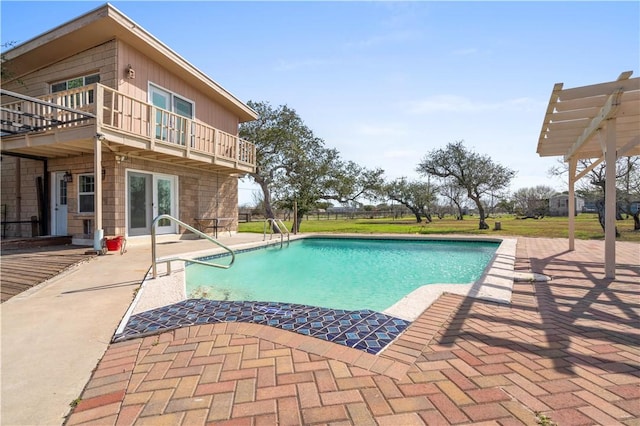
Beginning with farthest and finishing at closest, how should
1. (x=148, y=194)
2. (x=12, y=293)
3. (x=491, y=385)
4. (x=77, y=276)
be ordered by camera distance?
1. (x=148, y=194)
2. (x=77, y=276)
3. (x=12, y=293)
4. (x=491, y=385)

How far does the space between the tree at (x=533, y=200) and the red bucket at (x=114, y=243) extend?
123 feet

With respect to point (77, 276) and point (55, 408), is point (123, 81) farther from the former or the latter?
point (55, 408)

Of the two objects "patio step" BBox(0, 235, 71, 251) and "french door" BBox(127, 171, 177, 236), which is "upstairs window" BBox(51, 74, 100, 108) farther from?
"patio step" BBox(0, 235, 71, 251)

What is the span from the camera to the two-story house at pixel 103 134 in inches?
289

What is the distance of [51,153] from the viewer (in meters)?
8.43

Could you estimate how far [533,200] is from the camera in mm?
33469

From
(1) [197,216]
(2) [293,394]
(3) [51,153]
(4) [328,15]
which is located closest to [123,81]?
(3) [51,153]

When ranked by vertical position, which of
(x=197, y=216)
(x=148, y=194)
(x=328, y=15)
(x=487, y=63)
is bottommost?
(x=197, y=216)

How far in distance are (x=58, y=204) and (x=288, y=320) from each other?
9705 millimetres

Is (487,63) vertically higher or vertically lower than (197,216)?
higher

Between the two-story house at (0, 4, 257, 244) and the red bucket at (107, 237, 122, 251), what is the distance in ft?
1.30

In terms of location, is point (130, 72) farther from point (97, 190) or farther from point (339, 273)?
point (339, 273)

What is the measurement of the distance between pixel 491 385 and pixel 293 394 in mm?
1109

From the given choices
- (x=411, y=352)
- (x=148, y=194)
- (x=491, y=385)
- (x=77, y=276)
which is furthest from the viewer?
(x=148, y=194)
